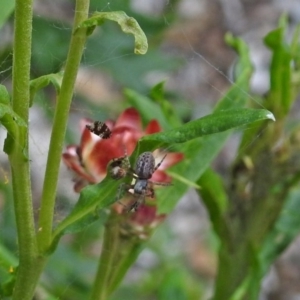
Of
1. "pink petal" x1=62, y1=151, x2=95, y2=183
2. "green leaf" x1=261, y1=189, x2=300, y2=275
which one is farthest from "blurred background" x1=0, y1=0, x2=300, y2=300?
"green leaf" x1=261, y1=189, x2=300, y2=275

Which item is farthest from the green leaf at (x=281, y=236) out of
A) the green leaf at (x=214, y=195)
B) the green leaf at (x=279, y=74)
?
the green leaf at (x=279, y=74)

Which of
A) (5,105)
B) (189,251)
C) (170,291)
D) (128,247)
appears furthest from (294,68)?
(189,251)

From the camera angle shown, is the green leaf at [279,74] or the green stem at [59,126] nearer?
the green stem at [59,126]

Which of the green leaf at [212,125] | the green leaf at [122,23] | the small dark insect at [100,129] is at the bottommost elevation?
the small dark insect at [100,129]

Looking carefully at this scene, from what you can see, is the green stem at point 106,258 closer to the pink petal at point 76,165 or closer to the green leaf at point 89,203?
the pink petal at point 76,165

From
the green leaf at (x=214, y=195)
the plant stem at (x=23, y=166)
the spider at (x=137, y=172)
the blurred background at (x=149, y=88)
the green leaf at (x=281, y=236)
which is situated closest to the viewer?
the plant stem at (x=23, y=166)

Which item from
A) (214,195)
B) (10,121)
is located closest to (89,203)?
(10,121)
